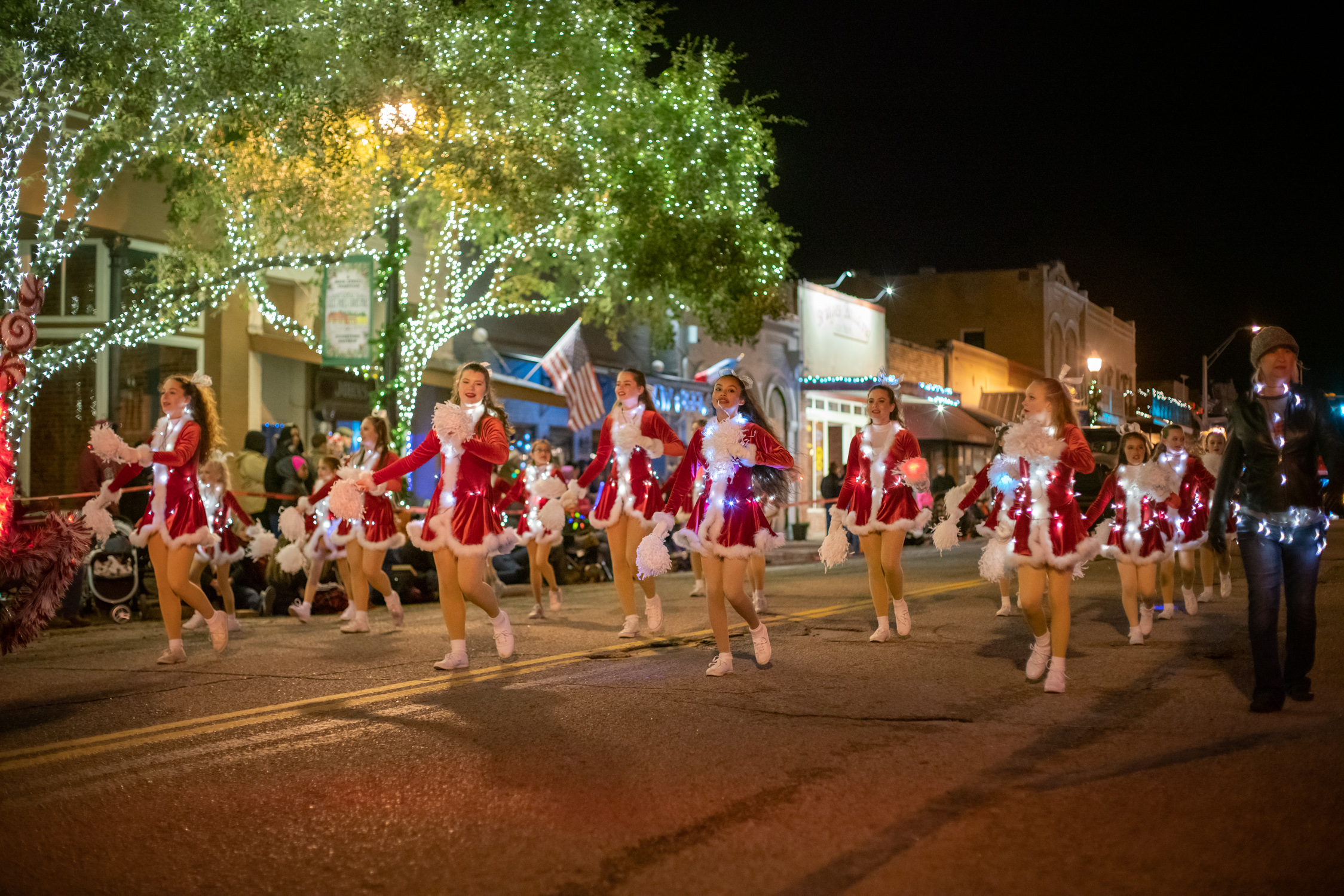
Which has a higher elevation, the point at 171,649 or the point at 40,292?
the point at 40,292

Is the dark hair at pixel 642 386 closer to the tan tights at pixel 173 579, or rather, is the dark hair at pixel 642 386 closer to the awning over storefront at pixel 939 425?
the tan tights at pixel 173 579

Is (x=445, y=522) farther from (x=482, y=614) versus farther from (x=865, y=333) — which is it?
(x=865, y=333)

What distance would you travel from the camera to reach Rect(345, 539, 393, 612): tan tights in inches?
432

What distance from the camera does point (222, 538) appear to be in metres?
11.0

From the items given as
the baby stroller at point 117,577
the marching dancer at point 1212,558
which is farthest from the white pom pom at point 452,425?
the marching dancer at point 1212,558

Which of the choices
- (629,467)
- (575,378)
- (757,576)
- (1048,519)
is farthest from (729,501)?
(575,378)

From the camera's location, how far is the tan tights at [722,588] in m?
7.97

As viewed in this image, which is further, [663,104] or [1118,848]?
[663,104]

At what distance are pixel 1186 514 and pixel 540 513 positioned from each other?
232 inches

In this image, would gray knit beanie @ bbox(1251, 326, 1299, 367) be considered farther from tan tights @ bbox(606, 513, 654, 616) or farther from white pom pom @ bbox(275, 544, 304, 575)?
white pom pom @ bbox(275, 544, 304, 575)

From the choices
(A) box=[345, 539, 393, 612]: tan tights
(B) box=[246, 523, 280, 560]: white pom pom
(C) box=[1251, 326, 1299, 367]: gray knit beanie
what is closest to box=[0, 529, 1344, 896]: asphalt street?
(A) box=[345, 539, 393, 612]: tan tights

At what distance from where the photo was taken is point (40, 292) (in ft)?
27.9

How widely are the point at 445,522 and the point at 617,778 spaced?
10.8ft

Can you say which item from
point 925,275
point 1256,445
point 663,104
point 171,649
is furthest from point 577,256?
point 925,275
